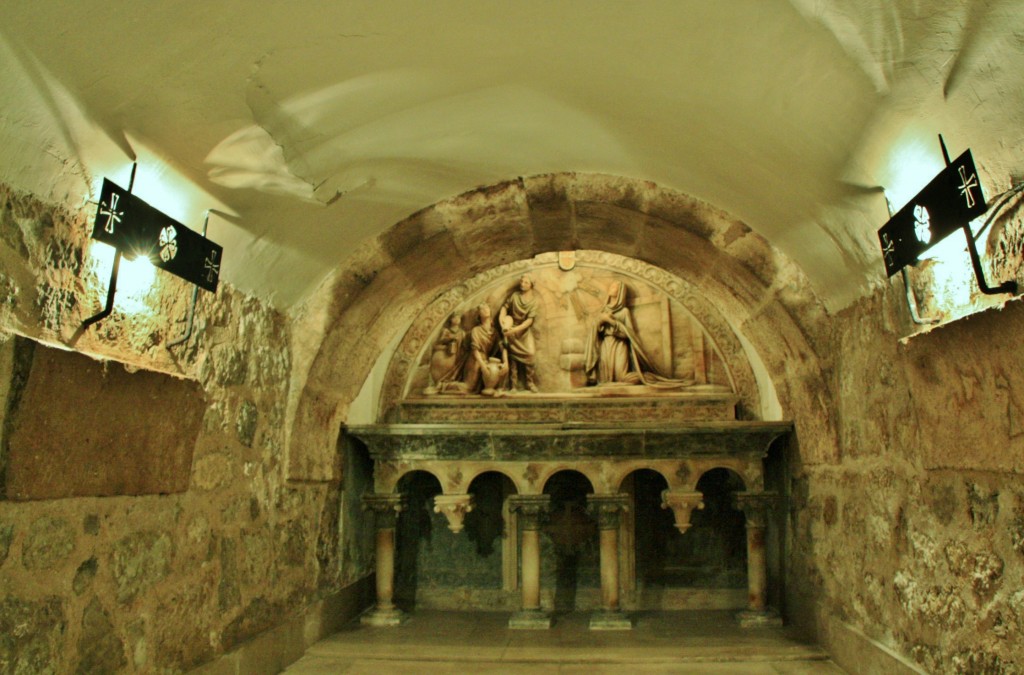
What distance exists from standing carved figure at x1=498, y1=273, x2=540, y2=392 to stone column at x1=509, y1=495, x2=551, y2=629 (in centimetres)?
82

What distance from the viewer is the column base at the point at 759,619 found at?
14.4 ft

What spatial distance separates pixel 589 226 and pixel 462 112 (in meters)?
1.57

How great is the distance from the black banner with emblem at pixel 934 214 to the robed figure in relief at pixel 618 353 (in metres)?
2.57

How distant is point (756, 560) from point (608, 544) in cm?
88

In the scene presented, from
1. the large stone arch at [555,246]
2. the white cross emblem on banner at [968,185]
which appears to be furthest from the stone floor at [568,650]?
the white cross emblem on banner at [968,185]

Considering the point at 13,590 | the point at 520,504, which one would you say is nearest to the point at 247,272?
the point at 13,590

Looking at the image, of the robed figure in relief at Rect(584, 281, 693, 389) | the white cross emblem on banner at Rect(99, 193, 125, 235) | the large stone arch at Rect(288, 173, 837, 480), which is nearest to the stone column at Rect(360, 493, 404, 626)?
the large stone arch at Rect(288, 173, 837, 480)

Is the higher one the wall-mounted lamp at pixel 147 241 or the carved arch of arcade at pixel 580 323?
the carved arch of arcade at pixel 580 323

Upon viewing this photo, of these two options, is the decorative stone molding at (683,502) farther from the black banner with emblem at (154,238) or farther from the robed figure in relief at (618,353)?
the black banner with emblem at (154,238)

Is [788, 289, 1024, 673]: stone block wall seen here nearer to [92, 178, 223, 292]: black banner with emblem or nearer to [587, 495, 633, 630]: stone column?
[587, 495, 633, 630]: stone column

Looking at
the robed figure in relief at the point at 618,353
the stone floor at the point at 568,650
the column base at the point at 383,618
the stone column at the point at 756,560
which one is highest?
the robed figure in relief at the point at 618,353

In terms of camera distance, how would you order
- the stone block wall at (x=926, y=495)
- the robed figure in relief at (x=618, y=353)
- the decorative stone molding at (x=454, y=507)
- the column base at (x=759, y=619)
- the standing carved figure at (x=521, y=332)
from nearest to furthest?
the stone block wall at (x=926, y=495), the column base at (x=759, y=619), the decorative stone molding at (x=454, y=507), the robed figure in relief at (x=618, y=353), the standing carved figure at (x=521, y=332)

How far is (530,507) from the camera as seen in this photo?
4672 mm

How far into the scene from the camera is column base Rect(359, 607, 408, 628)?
4.54 metres
